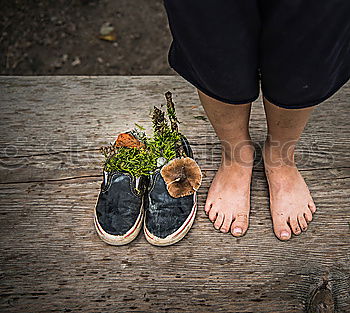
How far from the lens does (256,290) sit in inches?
43.6

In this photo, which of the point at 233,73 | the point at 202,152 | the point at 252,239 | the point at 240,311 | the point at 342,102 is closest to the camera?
the point at 233,73

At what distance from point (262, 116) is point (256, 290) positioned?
665 millimetres

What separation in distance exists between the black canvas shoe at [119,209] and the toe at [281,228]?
0.42m

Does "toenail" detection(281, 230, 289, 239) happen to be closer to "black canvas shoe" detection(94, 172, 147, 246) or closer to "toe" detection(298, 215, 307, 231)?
"toe" detection(298, 215, 307, 231)

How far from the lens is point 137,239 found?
47.3 inches

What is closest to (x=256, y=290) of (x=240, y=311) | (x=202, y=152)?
(x=240, y=311)

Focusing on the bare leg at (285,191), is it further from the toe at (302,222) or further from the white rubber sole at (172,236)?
the white rubber sole at (172,236)

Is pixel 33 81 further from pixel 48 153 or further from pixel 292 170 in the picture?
pixel 292 170

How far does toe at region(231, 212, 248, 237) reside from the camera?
1.19 m

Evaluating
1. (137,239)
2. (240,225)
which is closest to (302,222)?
(240,225)

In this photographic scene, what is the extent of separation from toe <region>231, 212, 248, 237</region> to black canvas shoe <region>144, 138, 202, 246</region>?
0.44 ft

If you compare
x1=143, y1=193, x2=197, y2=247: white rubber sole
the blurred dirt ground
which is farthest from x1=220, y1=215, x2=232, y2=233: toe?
the blurred dirt ground

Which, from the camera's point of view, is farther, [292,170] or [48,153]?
[48,153]

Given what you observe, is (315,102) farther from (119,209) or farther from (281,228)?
(119,209)
